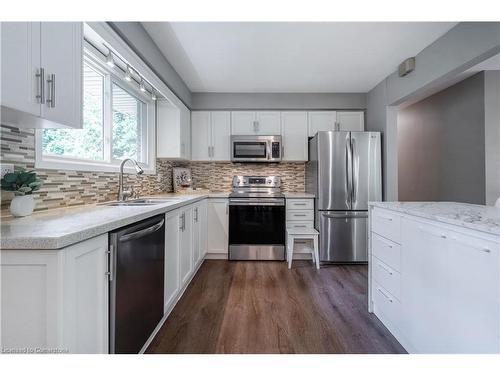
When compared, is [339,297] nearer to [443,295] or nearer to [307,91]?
[443,295]

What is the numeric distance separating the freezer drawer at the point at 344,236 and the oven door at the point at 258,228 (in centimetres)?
58

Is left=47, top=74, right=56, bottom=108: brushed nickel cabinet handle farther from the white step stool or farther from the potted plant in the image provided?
the white step stool

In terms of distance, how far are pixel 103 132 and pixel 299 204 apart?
8.08 ft

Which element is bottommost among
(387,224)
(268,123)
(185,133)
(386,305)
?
(386,305)

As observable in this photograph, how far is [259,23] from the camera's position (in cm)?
201

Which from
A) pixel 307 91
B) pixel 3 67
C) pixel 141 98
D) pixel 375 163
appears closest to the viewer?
pixel 3 67

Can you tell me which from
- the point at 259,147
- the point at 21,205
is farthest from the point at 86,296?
the point at 259,147

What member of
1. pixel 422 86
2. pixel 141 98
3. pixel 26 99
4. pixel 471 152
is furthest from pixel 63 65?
pixel 471 152

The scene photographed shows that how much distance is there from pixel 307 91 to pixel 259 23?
1.81 metres

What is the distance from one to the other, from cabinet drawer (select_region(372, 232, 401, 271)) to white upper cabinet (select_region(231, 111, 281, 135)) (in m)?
2.29

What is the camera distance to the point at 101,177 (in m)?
2.04

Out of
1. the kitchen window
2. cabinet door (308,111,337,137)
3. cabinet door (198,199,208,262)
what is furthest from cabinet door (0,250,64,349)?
cabinet door (308,111,337,137)

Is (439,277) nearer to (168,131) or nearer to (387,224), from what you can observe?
(387,224)

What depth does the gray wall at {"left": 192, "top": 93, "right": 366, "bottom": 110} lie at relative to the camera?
369cm
